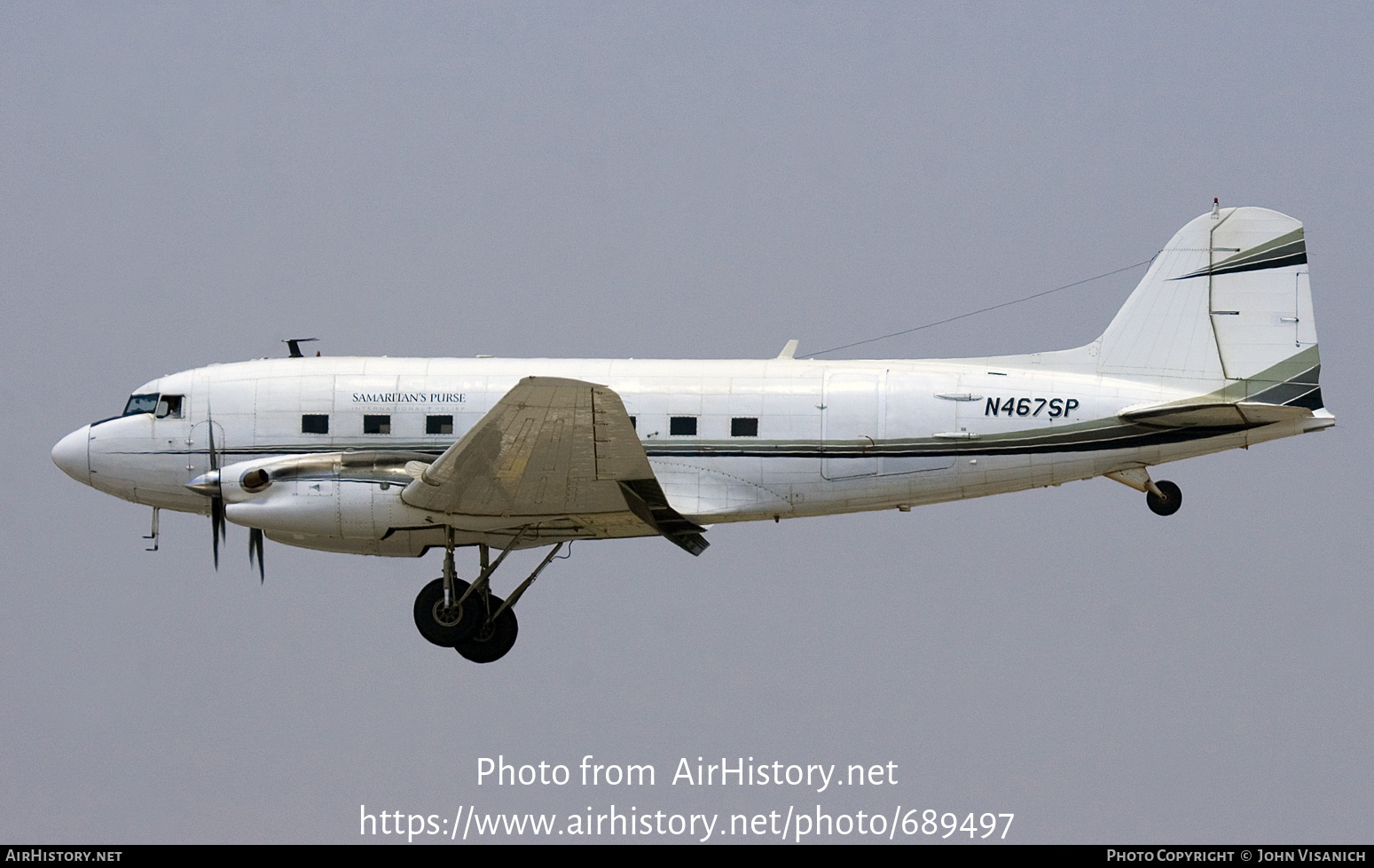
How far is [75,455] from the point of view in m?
27.5

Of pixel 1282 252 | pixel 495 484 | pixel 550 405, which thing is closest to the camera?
pixel 550 405

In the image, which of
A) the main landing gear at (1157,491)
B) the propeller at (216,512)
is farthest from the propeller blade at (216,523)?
the main landing gear at (1157,491)

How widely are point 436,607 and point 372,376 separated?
129 inches

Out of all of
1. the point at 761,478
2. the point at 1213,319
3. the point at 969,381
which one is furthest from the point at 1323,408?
the point at 761,478

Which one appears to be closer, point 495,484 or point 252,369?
point 495,484

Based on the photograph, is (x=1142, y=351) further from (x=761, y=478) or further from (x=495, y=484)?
(x=495, y=484)

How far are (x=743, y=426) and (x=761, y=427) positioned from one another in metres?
0.24

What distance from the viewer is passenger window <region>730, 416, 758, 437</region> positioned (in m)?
26.0

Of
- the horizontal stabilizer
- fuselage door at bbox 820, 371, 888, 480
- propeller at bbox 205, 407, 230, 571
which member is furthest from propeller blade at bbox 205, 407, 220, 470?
the horizontal stabilizer

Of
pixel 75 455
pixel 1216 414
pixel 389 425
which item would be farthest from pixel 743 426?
pixel 75 455

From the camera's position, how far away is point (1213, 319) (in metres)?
26.5

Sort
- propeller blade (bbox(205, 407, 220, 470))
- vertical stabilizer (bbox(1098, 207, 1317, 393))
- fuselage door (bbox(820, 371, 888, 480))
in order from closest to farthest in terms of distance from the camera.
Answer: fuselage door (bbox(820, 371, 888, 480)), vertical stabilizer (bbox(1098, 207, 1317, 393)), propeller blade (bbox(205, 407, 220, 470))

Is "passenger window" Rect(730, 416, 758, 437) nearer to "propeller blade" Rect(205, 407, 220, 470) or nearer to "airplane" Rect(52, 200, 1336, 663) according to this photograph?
"airplane" Rect(52, 200, 1336, 663)

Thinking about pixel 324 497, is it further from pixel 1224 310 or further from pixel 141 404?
pixel 1224 310
